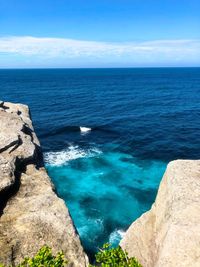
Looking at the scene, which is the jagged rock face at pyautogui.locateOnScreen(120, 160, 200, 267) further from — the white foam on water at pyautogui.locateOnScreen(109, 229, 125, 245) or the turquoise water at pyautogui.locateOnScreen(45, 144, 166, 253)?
the turquoise water at pyautogui.locateOnScreen(45, 144, 166, 253)

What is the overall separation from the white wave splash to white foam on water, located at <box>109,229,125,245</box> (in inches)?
950

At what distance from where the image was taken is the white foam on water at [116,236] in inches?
1463

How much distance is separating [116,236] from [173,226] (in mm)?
19805

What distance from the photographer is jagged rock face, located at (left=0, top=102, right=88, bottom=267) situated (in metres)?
21.4

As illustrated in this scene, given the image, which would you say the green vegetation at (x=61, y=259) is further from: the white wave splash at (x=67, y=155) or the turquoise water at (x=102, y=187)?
the white wave splash at (x=67, y=155)

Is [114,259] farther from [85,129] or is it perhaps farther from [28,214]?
[85,129]

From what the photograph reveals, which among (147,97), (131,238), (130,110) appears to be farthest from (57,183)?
(147,97)

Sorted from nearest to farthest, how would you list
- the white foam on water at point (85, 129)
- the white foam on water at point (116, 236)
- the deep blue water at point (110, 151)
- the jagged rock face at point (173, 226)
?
the jagged rock face at point (173, 226), the white foam on water at point (116, 236), the deep blue water at point (110, 151), the white foam on water at point (85, 129)

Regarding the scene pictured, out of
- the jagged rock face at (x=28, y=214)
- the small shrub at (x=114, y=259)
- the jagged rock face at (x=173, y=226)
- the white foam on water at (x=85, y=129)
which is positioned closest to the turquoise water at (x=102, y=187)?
the jagged rock face at (x=173, y=226)

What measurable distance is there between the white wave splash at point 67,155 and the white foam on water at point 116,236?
24.1 metres

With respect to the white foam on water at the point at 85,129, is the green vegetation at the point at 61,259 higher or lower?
higher

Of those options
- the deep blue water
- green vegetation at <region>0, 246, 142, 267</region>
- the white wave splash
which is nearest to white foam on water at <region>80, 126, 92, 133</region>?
the deep blue water

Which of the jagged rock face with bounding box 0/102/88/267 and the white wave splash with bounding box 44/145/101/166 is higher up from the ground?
the jagged rock face with bounding box 0/102/88/267

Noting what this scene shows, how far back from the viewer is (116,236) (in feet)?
125
